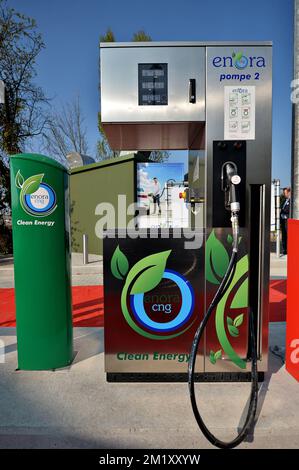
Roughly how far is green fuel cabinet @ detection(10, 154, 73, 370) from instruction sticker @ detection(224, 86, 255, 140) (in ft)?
4.77

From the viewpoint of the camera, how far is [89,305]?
581 cm

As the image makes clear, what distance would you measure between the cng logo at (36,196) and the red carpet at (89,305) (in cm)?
229

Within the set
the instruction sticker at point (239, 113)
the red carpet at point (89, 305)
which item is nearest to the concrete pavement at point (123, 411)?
the red carpet at point (89, 305)

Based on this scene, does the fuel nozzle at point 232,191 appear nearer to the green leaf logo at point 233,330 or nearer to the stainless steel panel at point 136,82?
the stainless steel panel at point 136,82

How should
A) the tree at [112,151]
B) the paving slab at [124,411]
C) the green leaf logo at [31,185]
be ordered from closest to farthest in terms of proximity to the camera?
the paving slab at [124,411]
the green leaf logo at [31,185]
the tree at [112,151]

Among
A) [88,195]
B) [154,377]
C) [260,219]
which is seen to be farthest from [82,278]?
[260,219]

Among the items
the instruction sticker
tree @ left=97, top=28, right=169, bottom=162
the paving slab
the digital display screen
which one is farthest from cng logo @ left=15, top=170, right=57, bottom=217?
tree @ left=97, top=28, right=169, bottom=162

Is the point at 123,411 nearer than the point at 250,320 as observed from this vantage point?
Yes

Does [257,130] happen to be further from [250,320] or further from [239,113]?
[250,320]

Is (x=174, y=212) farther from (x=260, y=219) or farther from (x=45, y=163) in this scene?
(x=45, y=163)

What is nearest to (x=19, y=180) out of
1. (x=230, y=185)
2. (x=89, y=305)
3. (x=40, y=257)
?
(x=40, y=257)

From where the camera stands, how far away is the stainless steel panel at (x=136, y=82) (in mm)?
2688

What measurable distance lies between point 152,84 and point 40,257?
1.68m

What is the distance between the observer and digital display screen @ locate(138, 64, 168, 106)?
8.86 ft
